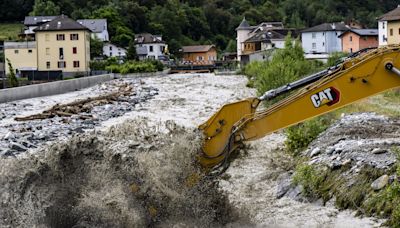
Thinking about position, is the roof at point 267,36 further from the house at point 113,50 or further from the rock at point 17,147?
the rock at point 17,147

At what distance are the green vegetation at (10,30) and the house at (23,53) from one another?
1185 inches

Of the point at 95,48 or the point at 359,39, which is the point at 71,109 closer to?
the point at 359,39

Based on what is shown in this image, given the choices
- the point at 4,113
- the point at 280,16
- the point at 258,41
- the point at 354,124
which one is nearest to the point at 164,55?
the point at 258,41

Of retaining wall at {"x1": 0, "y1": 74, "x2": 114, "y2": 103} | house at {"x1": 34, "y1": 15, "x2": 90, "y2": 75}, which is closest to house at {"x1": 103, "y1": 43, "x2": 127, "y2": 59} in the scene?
house at {"x1": 34, "y1": 15, "x2": 90, "y2": 75}

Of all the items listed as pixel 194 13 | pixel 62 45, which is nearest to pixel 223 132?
pixel 62 45

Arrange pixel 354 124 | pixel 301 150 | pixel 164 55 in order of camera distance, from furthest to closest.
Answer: pixel 164 55 < pixel 354 124 < pixel 301 150

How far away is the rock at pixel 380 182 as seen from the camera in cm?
1056

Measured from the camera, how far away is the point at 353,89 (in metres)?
9.80

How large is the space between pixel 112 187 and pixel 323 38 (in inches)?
3745

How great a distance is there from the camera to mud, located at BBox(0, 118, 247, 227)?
924cm

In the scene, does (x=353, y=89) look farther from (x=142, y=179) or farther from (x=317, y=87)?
(x=142, y=179)

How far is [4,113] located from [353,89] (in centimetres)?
2290

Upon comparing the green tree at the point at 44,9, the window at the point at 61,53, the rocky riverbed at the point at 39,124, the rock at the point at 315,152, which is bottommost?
the rocky riverbed at the point at 39,124

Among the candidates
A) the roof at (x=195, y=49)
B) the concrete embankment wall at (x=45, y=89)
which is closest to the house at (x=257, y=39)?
the roof at (x=195, y=49)
